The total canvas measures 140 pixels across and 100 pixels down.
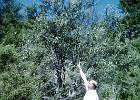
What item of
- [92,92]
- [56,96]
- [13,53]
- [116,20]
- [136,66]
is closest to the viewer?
[92,92]

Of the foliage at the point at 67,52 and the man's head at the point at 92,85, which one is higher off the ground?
the foliage at the point at 67,52

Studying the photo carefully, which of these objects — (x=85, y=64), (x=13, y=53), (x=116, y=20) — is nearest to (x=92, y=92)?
(x=13, y=53)

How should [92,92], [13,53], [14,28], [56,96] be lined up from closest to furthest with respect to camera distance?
[92,92] → [13,53] → [56,96] → [14,28]

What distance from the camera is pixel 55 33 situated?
26.3 meters

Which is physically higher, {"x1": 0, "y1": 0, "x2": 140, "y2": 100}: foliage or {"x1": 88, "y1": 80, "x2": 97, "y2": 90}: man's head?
{"x1": 0, "y1": 0, "x2": 140, "y2": 100}: foliage

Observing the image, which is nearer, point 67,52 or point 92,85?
point 92,85

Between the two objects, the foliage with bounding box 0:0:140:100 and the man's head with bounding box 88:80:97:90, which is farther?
the foliage with bounding box 0:0:140:100

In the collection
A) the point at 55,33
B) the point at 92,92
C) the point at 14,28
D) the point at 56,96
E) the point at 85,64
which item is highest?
the point at 14,28

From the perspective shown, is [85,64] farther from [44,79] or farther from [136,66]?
[136,66]

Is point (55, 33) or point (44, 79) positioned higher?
point (55, 33)

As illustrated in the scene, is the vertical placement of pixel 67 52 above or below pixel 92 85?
above

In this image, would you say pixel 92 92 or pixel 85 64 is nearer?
pixel 92 92

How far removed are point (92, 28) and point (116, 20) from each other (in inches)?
295

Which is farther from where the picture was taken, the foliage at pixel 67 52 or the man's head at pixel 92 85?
the foliage at pixel 67 52
